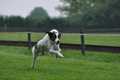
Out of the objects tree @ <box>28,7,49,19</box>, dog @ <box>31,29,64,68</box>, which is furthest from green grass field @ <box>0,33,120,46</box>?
tree @ <box>28,7,49,19</box>

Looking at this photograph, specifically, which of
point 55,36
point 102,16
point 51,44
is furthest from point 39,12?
point 55,36

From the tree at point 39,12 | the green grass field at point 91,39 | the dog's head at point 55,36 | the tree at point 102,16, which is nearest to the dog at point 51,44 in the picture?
the dog's head at point 55,36

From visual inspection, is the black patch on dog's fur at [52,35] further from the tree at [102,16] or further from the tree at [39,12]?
Result: the tree at [39,12]

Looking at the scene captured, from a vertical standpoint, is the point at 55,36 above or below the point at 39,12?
below

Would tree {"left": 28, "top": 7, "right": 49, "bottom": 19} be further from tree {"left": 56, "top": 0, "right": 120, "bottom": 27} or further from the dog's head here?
the dog's head

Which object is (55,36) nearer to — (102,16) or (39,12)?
(102,16)

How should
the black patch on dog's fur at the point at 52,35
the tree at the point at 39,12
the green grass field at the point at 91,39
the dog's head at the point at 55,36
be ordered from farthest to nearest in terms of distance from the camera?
the tree at the point at 39,12 < the green grass field at the point at 91,39 < the black patch on dog's fur at the point at 52,35 < the dog's head at the point at 55,36

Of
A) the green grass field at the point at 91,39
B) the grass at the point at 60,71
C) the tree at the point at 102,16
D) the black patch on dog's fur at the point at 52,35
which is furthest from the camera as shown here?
the tree at the point at 102,16

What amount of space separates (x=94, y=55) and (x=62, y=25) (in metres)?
35.5

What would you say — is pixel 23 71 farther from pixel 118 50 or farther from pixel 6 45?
pixel 6 45

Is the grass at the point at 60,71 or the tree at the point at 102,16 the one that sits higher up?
the tree at the point at 102,16

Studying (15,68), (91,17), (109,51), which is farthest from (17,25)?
(15,68)

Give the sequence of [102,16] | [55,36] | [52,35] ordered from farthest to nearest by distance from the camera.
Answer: [102,16], [52,35], [55,36]

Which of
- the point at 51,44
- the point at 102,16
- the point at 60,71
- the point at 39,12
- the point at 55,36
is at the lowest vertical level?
the point at 60,71
